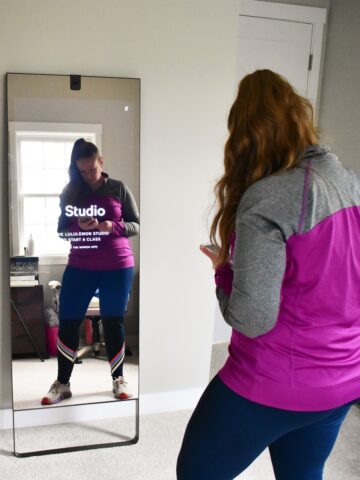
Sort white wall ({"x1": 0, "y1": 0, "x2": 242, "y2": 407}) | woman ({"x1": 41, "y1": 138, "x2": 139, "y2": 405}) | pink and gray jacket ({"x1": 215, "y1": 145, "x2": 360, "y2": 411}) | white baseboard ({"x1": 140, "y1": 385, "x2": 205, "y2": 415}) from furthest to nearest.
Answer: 1. white baseboard ({"x1": 140, "y1": 385, "x2": 205, "y2": 415})
2. woman ({"x1": 41, "y1": 138, "x2": 139, "y2": 405})
3. white wall ({"x1": 0, "y1": 0, "x2": 242, "y2": 407})
4. pink and gray jacket ({"x1": 215, "y1": 145, "x2": 360, "y2": 411})

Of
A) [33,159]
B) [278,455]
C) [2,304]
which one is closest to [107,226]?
[33,159]

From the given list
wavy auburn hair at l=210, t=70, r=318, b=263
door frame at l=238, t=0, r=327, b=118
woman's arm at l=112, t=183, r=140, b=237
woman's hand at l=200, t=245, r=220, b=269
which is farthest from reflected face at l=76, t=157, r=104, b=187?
door frame at l=238, t=0, r=327, b=118

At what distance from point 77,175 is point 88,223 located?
0.65 ft

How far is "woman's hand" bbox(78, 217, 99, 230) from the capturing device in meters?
1.87

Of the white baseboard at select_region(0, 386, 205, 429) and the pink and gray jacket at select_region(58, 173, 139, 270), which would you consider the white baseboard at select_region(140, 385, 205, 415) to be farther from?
the pink and gray jacket at select_region(58, 173, 139, 270)

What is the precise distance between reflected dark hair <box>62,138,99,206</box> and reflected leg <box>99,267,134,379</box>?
34 centimetres

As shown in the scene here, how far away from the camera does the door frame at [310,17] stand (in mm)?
2500

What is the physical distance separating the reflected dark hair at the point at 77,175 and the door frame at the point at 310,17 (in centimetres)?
127

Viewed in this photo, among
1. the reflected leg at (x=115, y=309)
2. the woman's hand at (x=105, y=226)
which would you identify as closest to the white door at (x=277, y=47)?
the woman's hand at (x=105, y=226)

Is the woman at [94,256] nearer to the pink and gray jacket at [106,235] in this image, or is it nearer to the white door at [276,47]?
the pink and gray jacket at [106,235]

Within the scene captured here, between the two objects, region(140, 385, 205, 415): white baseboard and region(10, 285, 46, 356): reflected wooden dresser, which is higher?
region(10, 285, 46, 356): reflected wooden dresser

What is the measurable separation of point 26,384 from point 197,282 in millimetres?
859

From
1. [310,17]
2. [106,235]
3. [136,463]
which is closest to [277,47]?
[310,17]

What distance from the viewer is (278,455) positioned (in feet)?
3.69
